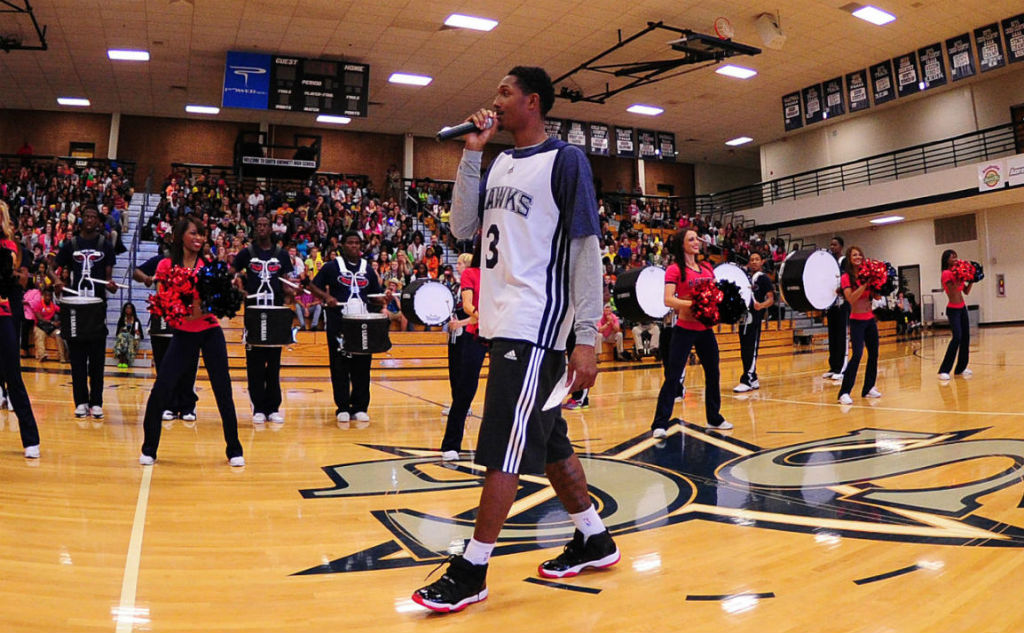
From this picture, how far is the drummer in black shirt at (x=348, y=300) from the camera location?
21.7ft

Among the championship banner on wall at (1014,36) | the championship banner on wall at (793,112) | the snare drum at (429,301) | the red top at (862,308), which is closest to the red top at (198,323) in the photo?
the snare drum at (429,301)

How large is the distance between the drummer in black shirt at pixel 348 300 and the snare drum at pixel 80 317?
1767 millimetres

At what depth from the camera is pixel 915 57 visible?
1681 centimetres

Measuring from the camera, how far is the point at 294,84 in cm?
1667

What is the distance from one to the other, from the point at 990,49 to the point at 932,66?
1.18m

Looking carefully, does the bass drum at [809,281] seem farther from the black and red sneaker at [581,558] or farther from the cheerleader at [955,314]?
the black and red sneaker at [581,558]

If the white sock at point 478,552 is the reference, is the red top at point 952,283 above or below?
above

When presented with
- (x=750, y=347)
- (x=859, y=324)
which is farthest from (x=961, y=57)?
(x=859, y=324)

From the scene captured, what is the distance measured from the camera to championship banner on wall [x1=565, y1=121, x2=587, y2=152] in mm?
19219

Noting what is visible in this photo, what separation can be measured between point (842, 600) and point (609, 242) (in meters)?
17.8

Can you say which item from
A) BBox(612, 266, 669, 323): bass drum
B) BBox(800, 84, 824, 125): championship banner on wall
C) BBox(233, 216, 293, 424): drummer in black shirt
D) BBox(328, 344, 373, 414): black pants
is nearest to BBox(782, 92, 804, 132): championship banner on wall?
BBox(800, 84, 824, 125): championship banner on wall

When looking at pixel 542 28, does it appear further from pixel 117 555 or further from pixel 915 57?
pixel 117 555

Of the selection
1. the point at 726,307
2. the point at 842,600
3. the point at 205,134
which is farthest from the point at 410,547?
the point at 205,134

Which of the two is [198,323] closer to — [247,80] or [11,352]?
[11,352]
